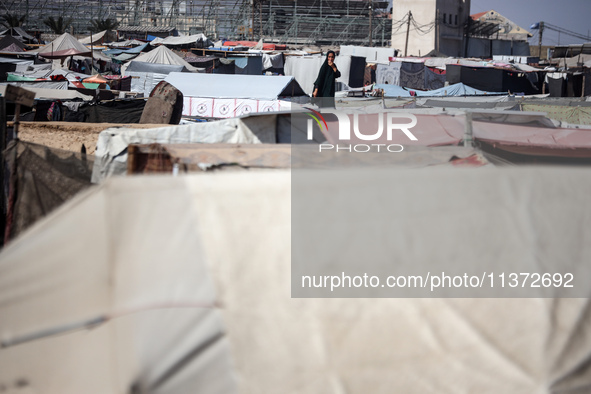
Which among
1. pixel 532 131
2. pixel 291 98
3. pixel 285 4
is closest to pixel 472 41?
pixel 285 4

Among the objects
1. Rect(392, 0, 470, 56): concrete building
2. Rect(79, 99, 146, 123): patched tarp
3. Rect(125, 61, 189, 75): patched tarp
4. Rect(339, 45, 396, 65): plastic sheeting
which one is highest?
Rect(392, 0, 470, 56): concrete building

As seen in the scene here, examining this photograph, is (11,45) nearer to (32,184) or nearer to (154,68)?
(154,68)

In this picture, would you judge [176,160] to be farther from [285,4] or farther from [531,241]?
[285,4]

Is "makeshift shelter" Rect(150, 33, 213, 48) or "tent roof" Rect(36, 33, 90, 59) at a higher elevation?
"makeshift shelter" Rect(150, 33, 213, 48)

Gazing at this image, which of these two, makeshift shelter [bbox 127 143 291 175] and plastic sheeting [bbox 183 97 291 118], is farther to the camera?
plastic sheeting [bbox 183 97 291 118]

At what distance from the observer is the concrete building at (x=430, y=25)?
57.1m

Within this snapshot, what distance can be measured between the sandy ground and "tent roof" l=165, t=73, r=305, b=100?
19.6 ft

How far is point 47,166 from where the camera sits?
5.11 m

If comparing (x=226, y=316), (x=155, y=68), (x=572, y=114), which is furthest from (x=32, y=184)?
(x=155, y=68)

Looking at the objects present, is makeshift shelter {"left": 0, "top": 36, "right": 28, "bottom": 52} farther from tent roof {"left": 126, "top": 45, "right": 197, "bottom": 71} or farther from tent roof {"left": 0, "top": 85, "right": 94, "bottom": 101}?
tent roof {"left": 0, "top": 85, "right": 94, "bottom": 101}

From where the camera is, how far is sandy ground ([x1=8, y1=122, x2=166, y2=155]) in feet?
23.7

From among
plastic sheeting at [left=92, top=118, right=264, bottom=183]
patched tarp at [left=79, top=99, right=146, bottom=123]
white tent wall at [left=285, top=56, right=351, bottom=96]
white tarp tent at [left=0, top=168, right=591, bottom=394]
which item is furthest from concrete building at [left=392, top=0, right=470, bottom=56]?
white tarp tent at [left=0, top=168, right=591, bottom=394]

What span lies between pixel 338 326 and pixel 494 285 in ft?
2.54

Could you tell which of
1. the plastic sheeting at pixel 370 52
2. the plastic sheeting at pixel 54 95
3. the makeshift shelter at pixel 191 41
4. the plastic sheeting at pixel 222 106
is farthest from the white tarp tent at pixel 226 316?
the makeshift shelter at pixel 191 41
